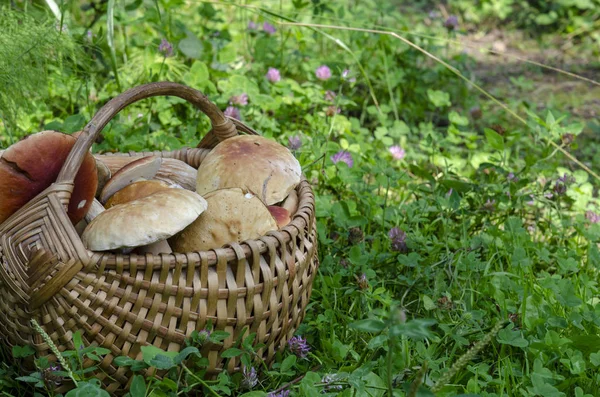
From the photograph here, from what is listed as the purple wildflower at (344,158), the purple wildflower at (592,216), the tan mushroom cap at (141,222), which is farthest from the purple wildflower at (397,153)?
the tan mushroom cap at (141,222)

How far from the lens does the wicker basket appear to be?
1.36 metres

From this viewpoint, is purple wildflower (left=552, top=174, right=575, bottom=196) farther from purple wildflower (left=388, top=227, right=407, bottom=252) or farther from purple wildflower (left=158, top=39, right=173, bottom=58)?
purple wildflower (left=158, top=39, right=173, bottom=58)

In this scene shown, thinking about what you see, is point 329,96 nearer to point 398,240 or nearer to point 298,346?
point 398,240

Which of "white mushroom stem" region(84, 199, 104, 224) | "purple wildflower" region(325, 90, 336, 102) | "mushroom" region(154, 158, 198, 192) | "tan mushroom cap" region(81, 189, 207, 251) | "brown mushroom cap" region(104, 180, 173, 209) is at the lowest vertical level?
"purple wildflower" region(325, 90, 336, 102)

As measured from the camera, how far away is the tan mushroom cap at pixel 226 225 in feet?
5.10

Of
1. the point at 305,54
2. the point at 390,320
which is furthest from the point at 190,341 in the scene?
the point at 305,54

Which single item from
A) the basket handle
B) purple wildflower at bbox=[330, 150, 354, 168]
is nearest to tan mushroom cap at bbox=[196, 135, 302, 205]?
the basket handle

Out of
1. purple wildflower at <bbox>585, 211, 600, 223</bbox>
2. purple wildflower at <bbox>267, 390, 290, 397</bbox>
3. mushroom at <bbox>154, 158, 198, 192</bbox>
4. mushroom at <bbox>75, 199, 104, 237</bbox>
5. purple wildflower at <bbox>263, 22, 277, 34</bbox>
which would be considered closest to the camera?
purple wildflower at <bbox>267, 390, 290, 397</bbox>

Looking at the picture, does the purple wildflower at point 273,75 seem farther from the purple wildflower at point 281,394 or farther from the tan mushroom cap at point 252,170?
the purple wildflower at point 281,394

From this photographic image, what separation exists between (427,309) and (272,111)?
1545 millimetres

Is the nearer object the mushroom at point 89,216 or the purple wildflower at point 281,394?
the purple wildflower at point 281,394

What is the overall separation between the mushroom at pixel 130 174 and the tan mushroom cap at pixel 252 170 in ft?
0.46

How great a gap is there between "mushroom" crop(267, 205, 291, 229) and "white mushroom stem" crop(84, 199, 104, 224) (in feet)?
1.35

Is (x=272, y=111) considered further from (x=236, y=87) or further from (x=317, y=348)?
(x=317, y=348)
